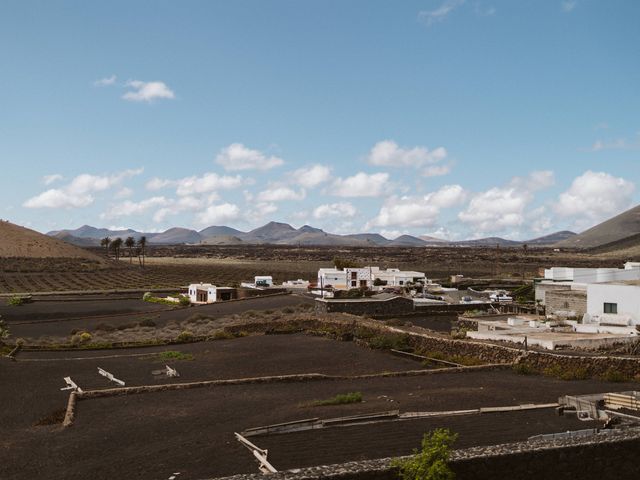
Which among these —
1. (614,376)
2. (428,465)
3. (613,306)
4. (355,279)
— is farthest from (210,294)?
(428,465)

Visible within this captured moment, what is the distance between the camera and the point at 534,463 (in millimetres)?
10227

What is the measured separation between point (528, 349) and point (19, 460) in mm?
19581

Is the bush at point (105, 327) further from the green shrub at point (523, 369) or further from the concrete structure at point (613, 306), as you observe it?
the concrete structure at point (613, 306)

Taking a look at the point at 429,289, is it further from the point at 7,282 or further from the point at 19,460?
the point at 7,282

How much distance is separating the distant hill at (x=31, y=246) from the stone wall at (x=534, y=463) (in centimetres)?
13204

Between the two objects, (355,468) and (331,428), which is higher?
(355,468)

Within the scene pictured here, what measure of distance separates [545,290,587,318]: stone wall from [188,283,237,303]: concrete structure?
3666cm

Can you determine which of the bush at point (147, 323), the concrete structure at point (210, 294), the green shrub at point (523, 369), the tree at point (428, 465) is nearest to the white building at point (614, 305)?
the green shrub at point (523, 369)

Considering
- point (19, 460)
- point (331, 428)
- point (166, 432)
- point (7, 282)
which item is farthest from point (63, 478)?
point (7, 282)

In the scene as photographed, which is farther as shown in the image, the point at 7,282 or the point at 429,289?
the point at 7,282

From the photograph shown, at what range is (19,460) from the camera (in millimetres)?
14492

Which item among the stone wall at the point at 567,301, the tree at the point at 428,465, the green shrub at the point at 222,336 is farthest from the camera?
the green shrub at the point at 222,336

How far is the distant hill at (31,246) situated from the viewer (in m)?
133

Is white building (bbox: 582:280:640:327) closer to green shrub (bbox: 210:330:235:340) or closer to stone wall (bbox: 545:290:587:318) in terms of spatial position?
stone wall (bbox: 545:290:587:318)
